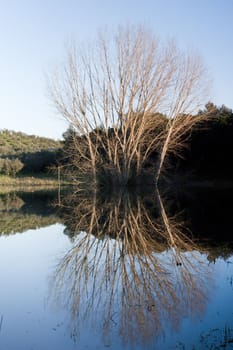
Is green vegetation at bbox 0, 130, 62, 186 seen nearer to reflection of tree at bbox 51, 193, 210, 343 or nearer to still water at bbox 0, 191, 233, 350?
still water at bbox 0, 191, 233, 350

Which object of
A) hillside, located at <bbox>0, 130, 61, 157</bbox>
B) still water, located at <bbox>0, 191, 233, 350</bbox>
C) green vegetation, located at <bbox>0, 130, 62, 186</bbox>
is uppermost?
hillside, located at <bbox>0, 130, 61, 157</bbox>

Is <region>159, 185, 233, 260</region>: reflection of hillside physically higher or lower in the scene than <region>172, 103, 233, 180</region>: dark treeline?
lower

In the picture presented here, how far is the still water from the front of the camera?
10.5 ft


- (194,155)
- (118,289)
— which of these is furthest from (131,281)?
(194,155)

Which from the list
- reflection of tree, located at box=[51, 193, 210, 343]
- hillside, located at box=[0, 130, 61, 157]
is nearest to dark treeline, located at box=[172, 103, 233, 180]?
reflection of tree, located at box=[51, 193, 210, 343]

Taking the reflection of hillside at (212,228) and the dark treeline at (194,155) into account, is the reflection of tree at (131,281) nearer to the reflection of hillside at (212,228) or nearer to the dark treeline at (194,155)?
the reflection of hillside at (212,228)

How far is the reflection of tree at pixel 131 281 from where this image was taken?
353 centimetres

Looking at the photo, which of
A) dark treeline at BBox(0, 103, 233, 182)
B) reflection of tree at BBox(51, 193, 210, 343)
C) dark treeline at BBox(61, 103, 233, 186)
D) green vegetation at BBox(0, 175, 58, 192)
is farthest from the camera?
green vegetation at BBox(0, 175, 58, 192)

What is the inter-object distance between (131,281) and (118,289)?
0.33m

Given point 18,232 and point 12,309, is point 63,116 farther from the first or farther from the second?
point 12,309

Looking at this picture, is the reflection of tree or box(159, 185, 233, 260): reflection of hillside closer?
the reflection of tree

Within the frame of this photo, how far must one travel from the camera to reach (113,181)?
2611 centimetres

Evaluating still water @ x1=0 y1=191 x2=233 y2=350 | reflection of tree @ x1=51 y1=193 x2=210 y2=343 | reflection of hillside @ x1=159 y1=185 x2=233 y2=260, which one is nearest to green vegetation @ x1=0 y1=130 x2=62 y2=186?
reflection of hillside @ x1=159 y1=185 x2=233 y2=260

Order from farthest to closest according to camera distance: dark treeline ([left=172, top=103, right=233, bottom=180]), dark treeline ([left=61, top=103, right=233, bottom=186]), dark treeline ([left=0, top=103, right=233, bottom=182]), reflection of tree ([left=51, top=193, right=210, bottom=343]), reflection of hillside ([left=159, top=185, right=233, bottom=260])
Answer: dark treeline ([left=172, top=103, right=233, bottom=180])
dark treeline ([left=61, top=103, right=233, bottom=186])
dark treeline ([left=0, top=103, right=233, bottom=182])
reflection of hillside ([left=159, top=185, right=233, bottom=260])
reflection of tree ([left=51, top=193, right=210, bottom=343])
